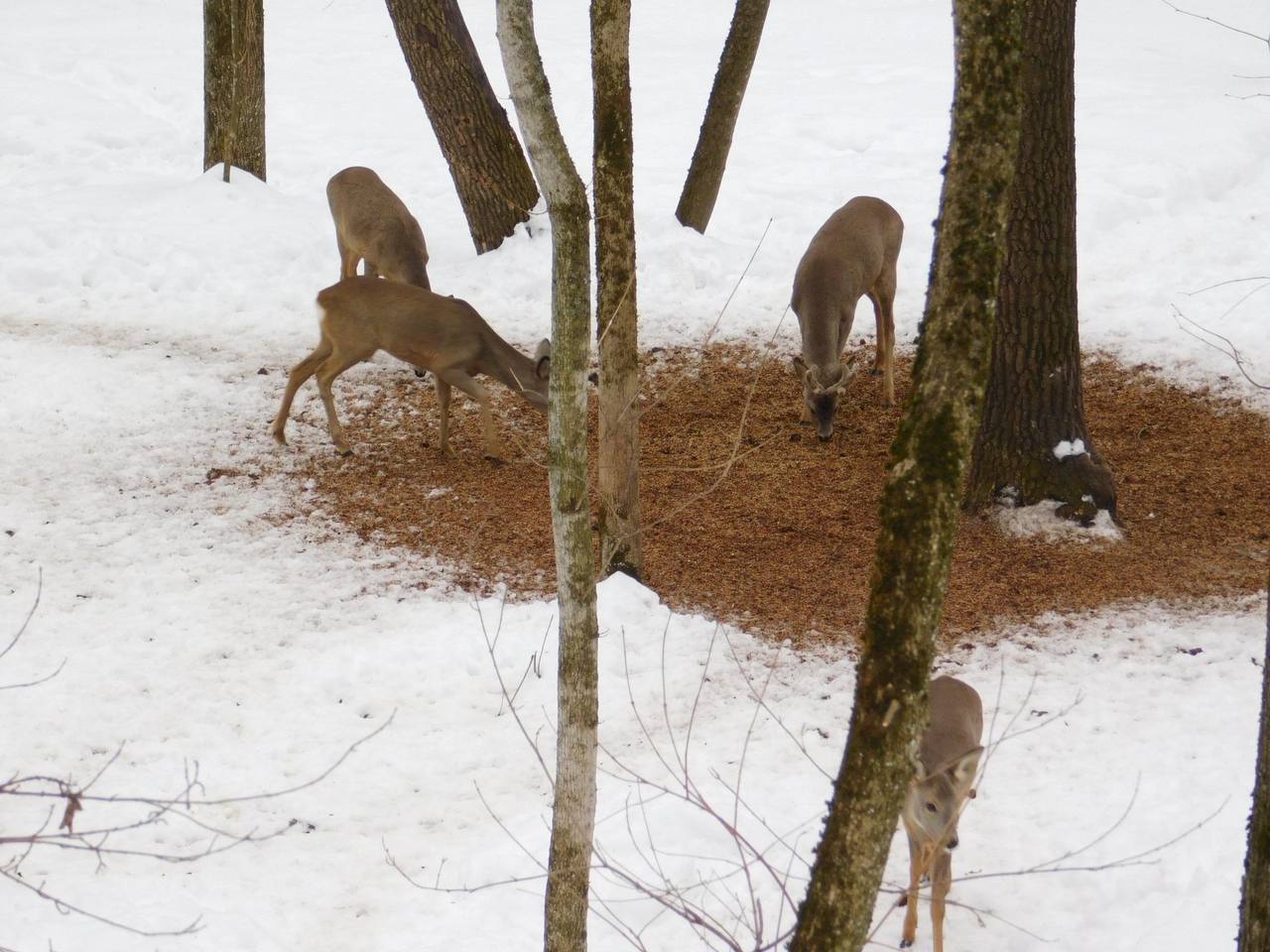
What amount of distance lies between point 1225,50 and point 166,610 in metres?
18.8

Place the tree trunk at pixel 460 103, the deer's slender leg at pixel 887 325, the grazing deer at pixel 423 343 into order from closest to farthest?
the grazing deer at pixel 423 343 < the deer's slender leg at pixel 887 325 < the tree trunk at pixel 460 103

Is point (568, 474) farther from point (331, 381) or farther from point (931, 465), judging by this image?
point (331, 381)

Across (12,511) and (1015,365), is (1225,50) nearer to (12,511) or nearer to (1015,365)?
(1015,365)

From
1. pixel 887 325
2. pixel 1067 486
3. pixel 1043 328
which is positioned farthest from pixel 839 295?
pixel 1067 486

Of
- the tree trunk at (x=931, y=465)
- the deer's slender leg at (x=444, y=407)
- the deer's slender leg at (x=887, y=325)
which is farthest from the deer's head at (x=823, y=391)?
the tree trunk at (x=931, y=465)

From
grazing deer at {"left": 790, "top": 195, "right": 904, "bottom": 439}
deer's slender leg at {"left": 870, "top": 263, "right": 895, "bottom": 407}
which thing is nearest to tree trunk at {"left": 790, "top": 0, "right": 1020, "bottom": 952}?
grazing deer at {"left": 790, "top": 195, "right": 904, "bottom": 439}

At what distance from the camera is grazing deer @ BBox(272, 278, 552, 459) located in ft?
29.5

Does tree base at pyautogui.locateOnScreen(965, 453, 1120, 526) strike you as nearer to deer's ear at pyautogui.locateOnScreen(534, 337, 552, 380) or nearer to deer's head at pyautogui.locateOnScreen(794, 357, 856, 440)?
deer's head at pyautogui.locateOnScreen(794, 357, 856, 440)

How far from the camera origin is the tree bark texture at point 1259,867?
3.40 m

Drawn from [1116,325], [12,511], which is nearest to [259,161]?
[12,511]

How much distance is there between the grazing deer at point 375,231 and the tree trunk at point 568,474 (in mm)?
6597

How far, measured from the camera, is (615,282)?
22.3 ft

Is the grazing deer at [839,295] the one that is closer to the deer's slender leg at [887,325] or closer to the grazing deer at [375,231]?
the deer's slender leg at [887,325]

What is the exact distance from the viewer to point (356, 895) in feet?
17.3
